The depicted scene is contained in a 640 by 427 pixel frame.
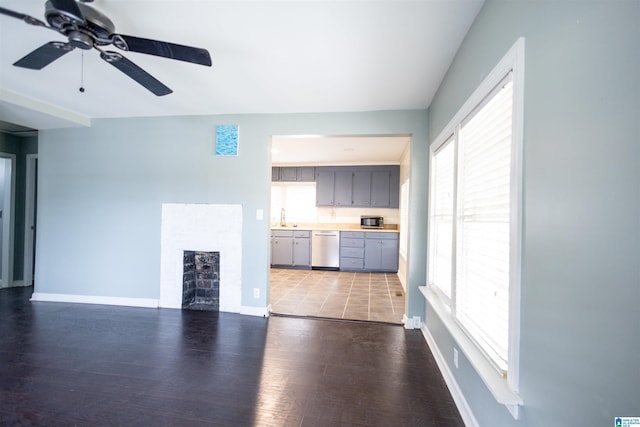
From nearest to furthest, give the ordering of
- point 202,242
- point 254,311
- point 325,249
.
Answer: point 254,311
point 202,242
point 325,249

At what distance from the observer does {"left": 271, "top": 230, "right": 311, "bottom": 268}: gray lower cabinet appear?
6180 mm

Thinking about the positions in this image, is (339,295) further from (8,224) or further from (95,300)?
(8,224)

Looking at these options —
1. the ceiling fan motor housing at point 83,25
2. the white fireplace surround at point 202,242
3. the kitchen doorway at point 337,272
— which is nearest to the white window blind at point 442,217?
the kitchen doorway at point 337,272

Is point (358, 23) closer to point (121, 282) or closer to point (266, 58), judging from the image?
point (266, 58)

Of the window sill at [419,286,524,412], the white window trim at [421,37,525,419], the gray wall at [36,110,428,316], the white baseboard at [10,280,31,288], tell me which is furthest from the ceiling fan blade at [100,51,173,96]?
the white baseboard at [10,280,31,288]

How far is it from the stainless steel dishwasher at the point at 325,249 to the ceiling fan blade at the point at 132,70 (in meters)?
4.39

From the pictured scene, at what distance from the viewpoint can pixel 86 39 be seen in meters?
1.54

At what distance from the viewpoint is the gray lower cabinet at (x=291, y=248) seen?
6180mm

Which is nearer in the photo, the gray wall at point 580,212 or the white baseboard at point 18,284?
the gray wall at point 580,212

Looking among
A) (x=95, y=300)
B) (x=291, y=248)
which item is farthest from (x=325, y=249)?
(x=95, y=300)

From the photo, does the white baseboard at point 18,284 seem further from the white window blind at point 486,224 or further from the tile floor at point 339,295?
the white window blind at point 486,224

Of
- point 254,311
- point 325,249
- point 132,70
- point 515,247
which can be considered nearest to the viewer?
point 515,247

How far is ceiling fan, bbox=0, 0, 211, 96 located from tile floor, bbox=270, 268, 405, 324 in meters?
2.91

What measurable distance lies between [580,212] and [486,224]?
721 millimetres
